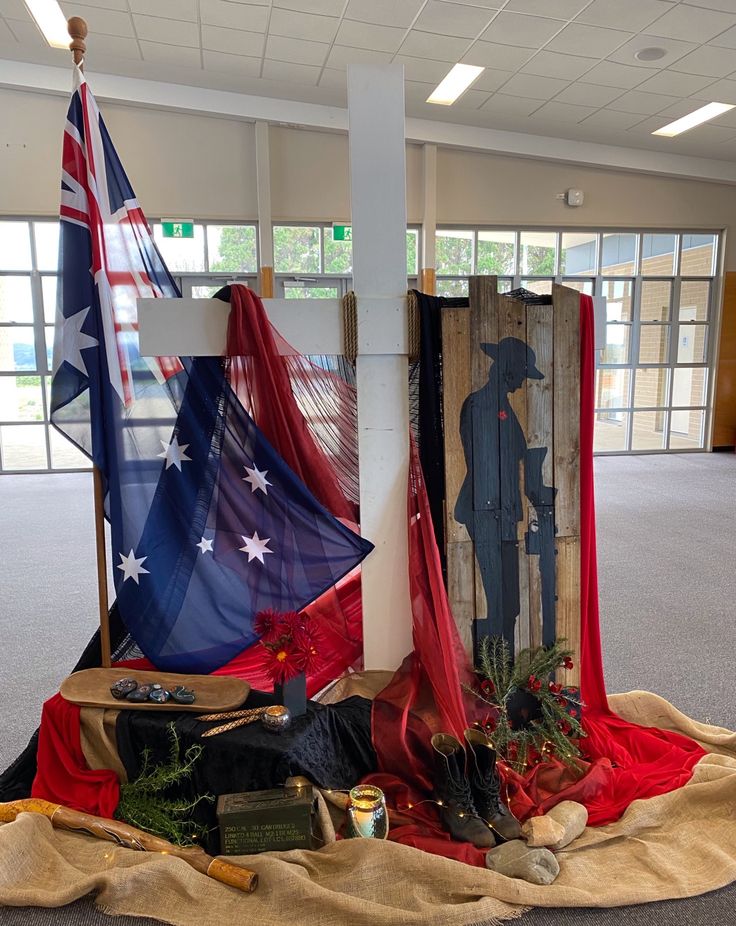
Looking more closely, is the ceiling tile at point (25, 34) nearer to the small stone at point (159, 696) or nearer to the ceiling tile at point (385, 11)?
the ceiling tile at point (385, 11)

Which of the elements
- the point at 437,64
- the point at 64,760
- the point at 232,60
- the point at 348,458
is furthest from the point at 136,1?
the point at 64,760

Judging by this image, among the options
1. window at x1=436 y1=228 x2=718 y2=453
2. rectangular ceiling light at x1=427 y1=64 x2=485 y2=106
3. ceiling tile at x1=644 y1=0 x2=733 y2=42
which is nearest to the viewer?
ceiling tile at x1=644 y1=0 x2=733 y2=42

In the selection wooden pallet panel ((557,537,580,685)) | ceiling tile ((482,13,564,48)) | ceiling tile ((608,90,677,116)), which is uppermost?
ceiling tile ((482,13,564,48))

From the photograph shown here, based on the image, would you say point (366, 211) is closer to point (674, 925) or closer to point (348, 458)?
point (348, 458)

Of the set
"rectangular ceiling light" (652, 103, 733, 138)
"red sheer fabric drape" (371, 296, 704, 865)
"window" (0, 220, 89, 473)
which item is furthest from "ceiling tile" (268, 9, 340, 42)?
"red sheer fabric drape" (371, 296, 704, 865)

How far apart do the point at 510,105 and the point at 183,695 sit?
648 centimetres

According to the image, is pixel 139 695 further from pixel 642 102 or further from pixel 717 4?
pixel 642 102

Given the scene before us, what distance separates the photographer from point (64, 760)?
68.8 inches

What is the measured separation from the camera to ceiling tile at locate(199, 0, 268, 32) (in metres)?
4.64

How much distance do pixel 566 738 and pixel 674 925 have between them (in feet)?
1.91

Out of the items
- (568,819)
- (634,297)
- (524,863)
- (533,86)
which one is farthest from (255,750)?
(634,297)

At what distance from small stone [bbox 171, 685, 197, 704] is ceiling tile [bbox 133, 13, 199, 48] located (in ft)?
17.1

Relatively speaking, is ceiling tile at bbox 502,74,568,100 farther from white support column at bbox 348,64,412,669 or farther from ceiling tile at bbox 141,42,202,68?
white support column at bbox 348,64,412,669

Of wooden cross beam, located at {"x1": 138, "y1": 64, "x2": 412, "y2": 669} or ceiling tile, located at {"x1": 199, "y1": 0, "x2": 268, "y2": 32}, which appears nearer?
wooden cross beam, located at {"x1": 138, "y1": 64, "x2": 412, "y2": 669}
